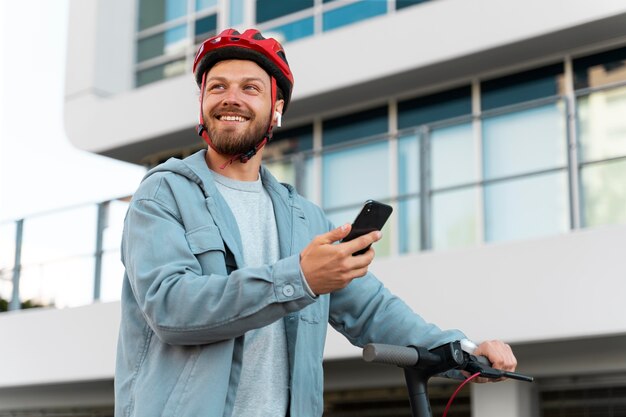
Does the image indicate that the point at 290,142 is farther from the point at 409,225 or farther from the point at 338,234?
the point at 338,234

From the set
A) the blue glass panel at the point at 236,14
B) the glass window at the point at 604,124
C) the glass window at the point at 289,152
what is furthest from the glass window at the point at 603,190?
the blue glass panel at the point at 236,14

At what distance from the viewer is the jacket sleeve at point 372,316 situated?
8.77 feet

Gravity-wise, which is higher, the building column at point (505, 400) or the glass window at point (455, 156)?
the glass window at point (455, 156)

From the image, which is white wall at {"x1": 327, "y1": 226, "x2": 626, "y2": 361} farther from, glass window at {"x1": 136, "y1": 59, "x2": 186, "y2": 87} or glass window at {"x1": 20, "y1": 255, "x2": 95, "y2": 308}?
glass window at {"x1": 136, "y1": 59, "x2": 186, "y2": 87}

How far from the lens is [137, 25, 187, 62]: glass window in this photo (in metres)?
14.0

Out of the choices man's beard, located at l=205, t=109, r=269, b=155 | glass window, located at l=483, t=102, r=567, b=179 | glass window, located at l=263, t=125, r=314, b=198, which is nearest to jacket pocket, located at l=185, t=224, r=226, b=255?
man's beard, located at l=205, t=109, r=269, b=155

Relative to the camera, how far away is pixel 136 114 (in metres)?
13.2

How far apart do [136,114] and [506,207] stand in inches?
222

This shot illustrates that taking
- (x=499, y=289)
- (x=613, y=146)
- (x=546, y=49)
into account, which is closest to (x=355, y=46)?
(x=546, y=49)

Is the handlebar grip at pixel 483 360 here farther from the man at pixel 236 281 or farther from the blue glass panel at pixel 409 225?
the blue glass panel at pixel 409 225

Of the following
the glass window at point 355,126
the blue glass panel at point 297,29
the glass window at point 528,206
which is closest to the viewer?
the glass window at point 528,206

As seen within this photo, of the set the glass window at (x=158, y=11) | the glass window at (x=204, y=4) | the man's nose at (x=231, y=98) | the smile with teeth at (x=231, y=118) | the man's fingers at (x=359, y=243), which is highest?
the glass window at (x=158, y=11)

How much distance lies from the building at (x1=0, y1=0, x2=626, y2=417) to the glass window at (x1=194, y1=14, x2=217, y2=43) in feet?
0.07

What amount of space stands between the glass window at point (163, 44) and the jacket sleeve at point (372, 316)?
1156 cm
